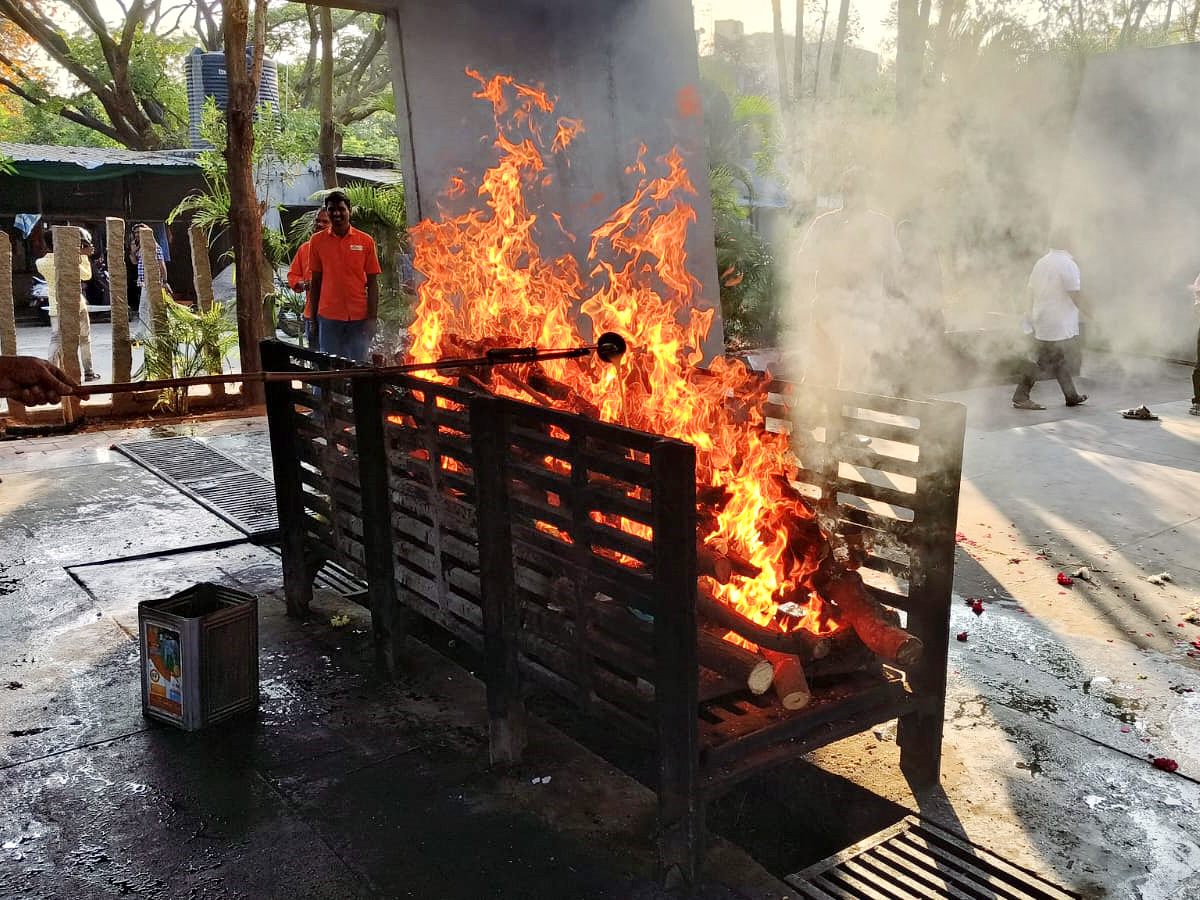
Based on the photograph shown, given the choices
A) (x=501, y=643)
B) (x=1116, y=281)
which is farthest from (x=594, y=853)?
(x=1116, y=281)

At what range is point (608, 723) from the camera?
3.16 m

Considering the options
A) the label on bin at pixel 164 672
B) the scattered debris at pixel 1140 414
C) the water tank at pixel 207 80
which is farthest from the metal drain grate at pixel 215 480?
the water tank at pixel 207 80

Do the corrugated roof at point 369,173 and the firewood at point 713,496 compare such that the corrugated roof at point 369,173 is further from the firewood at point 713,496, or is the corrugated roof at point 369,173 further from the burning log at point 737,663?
the burning log at point 737,663

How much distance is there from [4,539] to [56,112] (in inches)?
976

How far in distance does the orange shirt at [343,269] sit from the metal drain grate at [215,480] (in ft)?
5.50

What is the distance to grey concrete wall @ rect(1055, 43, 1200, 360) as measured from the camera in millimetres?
13664

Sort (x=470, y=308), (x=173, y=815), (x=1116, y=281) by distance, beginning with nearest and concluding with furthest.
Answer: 1. (x=173, y=815)
2. (x=470, y=308)
3. (x=1116, y=281)

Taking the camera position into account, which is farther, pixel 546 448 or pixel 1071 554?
pixel 1071 554

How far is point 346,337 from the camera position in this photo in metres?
9.25

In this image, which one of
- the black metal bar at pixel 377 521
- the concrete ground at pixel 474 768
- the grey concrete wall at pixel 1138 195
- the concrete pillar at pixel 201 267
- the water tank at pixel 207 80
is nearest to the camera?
the concrete ground at pixel 474 768

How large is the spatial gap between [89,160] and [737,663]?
21414 millimetres

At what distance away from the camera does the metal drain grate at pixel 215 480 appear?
671cm

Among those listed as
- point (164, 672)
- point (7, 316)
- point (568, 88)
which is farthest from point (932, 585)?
point (7, 316)

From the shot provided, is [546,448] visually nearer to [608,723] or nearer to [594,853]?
[608,723]
